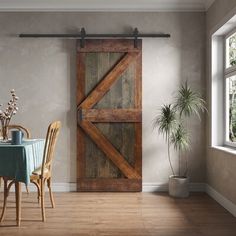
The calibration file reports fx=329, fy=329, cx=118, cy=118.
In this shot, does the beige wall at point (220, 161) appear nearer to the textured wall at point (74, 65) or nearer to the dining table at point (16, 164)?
the textured wall at point (74, 65)

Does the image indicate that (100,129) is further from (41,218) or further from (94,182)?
(41,218)

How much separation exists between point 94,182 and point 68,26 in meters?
2.35

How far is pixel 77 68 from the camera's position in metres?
4.87

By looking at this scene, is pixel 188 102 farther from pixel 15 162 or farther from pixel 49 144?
pixel 15 162

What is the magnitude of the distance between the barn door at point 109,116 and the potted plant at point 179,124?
43cm

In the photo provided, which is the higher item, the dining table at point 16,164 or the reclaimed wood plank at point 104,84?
the reclaimed wood plank at point 104,84

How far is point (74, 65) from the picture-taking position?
491 cm

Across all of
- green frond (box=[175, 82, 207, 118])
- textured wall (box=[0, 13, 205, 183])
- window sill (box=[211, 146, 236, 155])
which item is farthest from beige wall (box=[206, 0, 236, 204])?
green frond (box=[175, 82, 207, 118])

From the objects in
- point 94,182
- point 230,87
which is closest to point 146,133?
point 94,182

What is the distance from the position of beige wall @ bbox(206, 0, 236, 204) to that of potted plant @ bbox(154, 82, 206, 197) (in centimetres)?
36

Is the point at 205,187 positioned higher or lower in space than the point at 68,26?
lower

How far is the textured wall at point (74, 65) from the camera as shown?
16.1 ft

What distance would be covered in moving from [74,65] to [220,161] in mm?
2477

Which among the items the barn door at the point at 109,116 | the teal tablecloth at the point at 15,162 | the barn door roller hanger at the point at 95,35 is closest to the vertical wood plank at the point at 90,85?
the barn door at the point at 109,116
